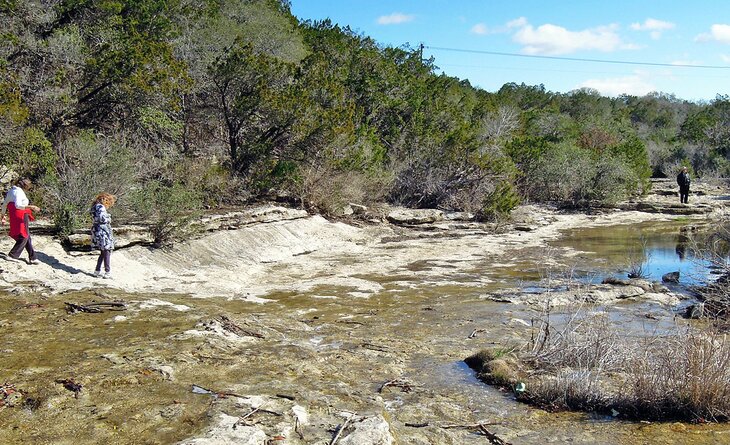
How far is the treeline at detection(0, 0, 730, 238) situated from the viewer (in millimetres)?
13586

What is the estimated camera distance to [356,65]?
26984mm

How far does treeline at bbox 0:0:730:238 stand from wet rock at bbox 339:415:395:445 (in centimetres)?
879

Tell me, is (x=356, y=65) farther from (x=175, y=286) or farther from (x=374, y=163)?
(x=175, y=286)

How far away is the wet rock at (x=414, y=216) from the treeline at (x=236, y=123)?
4.26 ft

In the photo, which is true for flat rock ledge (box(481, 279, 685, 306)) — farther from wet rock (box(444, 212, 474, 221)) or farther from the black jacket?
the black jacket

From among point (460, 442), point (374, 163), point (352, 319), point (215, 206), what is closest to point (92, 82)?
point (215, 206)

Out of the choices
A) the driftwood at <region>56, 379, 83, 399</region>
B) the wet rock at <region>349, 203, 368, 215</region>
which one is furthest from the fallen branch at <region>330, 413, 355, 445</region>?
the wet rock at <region>349, 203, 368, 215</region>

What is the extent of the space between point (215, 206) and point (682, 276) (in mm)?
12622

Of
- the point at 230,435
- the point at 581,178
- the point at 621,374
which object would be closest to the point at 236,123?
the point at 621,374

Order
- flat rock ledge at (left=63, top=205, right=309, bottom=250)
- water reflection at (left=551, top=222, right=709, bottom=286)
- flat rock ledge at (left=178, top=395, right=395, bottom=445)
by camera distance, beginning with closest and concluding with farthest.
Answer: flat rock ledge at (left=178, top=395, right=395, bottom=445) < flat rock ledge at (left=63, top=205, right=309, bottom=250) < water reflection at (left=551, top=222, right=709, bottom=286)

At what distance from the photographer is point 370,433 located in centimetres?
444

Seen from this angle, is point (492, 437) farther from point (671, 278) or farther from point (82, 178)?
point (82, 178)

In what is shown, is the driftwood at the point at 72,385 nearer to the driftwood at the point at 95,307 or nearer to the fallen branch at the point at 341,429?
the fallen branch at the point at 341,429

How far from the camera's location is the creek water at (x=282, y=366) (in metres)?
4.75
